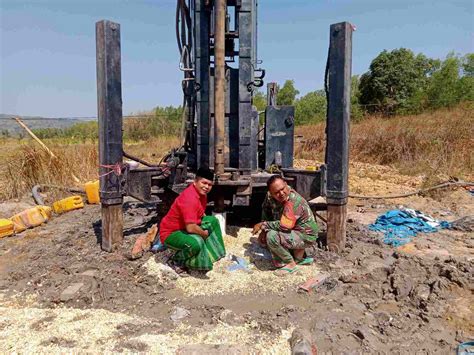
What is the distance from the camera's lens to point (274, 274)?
4.31 m

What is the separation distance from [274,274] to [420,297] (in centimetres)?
142

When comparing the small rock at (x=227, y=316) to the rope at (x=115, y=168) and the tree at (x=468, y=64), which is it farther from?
the tree at (x=468, y=64)

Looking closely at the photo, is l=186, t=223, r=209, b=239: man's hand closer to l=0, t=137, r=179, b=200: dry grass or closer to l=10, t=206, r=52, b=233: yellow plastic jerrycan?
l=10, t=206, r=52, b=233: yellow plastic jerrycan

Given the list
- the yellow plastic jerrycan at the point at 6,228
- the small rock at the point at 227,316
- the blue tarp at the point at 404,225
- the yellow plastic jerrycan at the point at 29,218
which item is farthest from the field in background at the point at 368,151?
the small rock at the point at 227,316

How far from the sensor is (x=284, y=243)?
14.3 ft

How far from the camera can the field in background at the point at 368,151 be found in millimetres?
8609

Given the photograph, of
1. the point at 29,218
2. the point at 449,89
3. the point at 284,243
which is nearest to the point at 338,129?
the point at 284,243

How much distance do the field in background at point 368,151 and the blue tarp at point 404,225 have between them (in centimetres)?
328

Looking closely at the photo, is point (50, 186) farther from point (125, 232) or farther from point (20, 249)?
point (125, 232)

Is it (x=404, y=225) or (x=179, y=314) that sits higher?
(x=404, y=225)

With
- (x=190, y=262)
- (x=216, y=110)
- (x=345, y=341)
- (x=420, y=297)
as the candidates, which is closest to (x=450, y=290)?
(x=420, y=297)

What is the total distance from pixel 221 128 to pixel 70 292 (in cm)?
228

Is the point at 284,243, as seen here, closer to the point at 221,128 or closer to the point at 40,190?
the point at 221,128

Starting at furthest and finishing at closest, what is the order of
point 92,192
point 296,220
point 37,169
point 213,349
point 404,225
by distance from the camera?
point 37,169
point 92,192
point 404,225
point 296,220
point 213,349
